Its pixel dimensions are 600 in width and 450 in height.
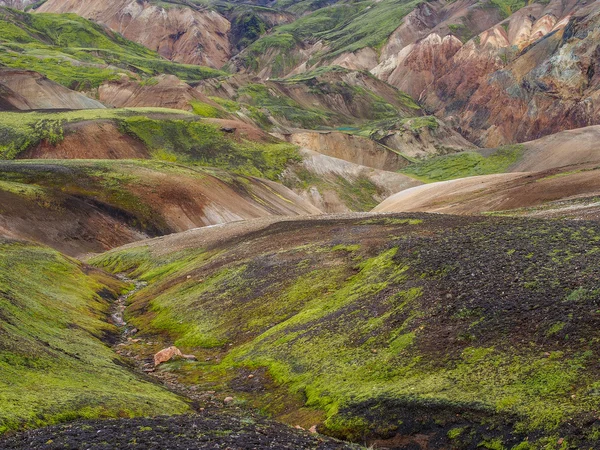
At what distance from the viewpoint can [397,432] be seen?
1883 cm

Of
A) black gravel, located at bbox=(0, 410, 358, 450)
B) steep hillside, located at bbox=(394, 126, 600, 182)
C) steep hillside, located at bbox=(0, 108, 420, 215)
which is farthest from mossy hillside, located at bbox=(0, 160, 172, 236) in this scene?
steep hillside, located at bbox=(394, 126, 600, 182)

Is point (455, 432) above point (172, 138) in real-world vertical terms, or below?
below

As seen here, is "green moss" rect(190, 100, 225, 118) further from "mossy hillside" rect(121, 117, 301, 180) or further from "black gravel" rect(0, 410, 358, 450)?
"black gravel" rect(0, 410, 358, 450)

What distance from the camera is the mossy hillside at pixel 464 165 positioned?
14750cm

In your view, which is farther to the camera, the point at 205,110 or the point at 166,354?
the point at 205,110

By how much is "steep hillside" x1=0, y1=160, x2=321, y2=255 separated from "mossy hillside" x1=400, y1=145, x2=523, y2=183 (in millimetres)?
A: 54722

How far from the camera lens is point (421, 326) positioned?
24.0 metres

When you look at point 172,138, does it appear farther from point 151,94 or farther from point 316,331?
point 316,331

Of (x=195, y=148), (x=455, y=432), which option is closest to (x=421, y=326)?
(x=455, y=432)

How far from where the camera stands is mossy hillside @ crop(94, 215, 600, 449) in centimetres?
1812

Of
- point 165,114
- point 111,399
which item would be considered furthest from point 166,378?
point 165,114

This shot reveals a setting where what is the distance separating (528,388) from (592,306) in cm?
429

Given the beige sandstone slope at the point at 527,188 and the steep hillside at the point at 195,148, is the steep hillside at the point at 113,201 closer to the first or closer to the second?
the steep hillside at the point at 195,148

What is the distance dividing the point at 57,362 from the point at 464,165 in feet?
457
